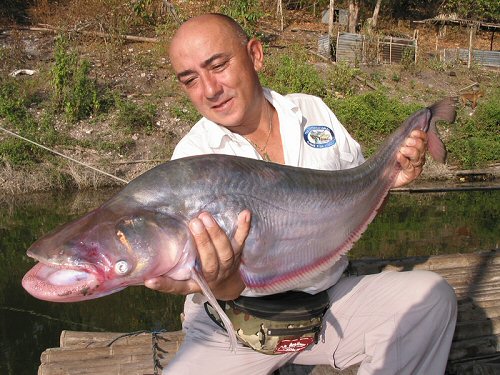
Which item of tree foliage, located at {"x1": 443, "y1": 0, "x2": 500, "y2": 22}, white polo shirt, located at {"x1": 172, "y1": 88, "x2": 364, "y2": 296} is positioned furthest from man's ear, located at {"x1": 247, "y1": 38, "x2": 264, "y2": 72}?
tree foliage, located at {"x1": 443, "y1": 0, "x2": 500, "y2": 22}

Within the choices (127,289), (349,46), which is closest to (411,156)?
(127,289)

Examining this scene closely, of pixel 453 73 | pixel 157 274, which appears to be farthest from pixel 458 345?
pixel 453 73

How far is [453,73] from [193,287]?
20.3 metres

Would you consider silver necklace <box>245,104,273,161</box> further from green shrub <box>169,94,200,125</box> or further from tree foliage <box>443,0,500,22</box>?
tree foliage <box>443,0,500,22</box>

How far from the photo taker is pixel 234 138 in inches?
123

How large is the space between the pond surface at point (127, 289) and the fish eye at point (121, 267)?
182 inches

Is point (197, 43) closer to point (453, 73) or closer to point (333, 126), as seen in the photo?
point (333, 126)

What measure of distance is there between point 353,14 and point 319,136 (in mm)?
25497

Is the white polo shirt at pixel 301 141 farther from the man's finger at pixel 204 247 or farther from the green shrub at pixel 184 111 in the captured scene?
the green shrub at pixel 184 111

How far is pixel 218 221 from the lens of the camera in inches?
87.3

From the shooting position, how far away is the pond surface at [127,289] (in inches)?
259

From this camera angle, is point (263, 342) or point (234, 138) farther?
point (234, 138)

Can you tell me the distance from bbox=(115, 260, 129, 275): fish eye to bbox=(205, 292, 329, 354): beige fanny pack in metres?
1.06

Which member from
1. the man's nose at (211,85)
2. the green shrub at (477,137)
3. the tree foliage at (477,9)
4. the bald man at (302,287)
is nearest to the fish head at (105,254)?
the bald man at (302,287)
